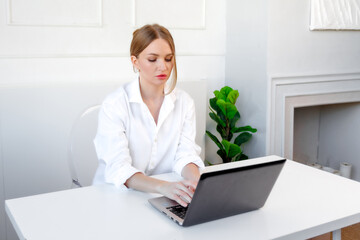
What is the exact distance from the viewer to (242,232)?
1256mm

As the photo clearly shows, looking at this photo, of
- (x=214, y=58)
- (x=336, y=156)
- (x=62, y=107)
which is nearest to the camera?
(x=62, y=107)

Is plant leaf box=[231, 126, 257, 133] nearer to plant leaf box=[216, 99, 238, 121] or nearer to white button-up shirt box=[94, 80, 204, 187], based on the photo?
plant leaf box=[216, 99, 238, 121]

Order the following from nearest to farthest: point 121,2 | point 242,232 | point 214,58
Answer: point 242,232
point 121,2
point 214,58

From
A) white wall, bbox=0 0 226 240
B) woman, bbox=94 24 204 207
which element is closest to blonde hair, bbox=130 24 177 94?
woman, bbox=94 24 204 207

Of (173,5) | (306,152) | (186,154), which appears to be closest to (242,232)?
(186,154)

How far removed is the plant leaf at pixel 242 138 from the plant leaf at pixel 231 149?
5.1 inches

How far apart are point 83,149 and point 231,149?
1116 mm

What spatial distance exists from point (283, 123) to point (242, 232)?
2.03 metres

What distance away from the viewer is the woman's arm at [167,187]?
1.40 meters

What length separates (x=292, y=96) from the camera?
320 cm

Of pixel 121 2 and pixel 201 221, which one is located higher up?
pixel 121 2

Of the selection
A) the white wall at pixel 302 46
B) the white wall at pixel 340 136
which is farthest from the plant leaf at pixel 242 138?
the white wall at pixel 340 136

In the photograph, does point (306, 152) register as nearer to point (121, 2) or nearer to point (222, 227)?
point (121, 2)

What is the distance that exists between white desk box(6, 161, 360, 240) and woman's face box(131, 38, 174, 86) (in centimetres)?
47
